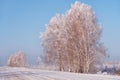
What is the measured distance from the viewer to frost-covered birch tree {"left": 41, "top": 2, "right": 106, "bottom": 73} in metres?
47.0

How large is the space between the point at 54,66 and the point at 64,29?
293 inches

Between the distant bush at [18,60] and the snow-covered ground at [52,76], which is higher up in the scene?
the distant bush at [18,60]

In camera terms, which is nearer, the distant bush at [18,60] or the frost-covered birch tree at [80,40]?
the frost-covered birch tree at [80,40]

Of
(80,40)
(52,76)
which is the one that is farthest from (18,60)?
(52,76)

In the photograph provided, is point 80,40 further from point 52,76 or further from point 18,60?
point 18,60

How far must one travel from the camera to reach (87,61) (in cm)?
4725

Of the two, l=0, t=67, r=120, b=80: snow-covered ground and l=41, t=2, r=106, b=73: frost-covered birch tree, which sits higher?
l=41, t=2, r=106, b=73: frost-covered birch tree

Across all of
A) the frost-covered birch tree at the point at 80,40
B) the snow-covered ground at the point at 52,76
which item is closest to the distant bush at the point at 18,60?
the frost-covered birch tree at the point at 80,40

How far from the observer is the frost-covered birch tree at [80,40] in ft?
154

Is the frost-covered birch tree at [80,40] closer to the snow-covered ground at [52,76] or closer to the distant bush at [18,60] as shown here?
the snow-covered ground at [52,76]

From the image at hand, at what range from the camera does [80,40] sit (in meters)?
47.5

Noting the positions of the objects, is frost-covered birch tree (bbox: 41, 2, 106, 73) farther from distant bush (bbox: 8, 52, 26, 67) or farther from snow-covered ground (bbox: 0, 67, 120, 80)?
distant bush (bbox: 8, 52, 26, 67)

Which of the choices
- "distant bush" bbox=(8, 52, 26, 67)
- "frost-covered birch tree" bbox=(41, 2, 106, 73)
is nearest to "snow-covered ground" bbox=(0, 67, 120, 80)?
"frost-covered birch tree" bbox=(41, 2, 106, 73)

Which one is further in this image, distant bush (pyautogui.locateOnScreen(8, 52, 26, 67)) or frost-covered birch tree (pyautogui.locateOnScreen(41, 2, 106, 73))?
distant bush (pyautogui.locateOnScreen(8, 52, 26, 67))
